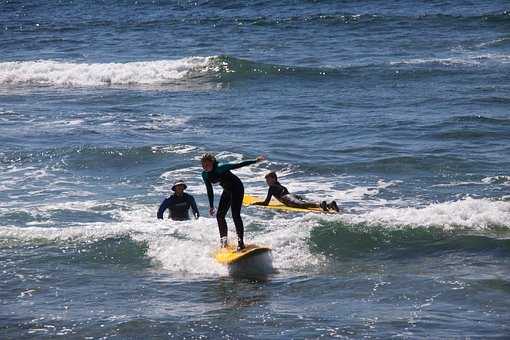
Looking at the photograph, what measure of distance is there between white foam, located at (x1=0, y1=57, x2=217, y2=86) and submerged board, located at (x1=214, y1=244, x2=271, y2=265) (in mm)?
21088

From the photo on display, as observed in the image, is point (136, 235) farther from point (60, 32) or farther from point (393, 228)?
point (60, 32)

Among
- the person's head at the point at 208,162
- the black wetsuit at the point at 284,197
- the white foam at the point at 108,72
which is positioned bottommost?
the black wetsuit at the point at 284,197

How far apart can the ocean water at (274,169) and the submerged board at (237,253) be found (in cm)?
19

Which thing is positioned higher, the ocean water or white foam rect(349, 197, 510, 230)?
the ocean water

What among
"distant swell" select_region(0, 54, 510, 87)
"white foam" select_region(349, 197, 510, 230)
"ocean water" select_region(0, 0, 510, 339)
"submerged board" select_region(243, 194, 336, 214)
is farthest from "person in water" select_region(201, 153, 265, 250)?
"distant swell" select_region(0, 54, 510, 87)

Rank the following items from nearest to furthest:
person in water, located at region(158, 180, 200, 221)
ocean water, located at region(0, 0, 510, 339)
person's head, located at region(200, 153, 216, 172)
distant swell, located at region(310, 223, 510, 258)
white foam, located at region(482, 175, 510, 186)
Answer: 1. ocean water, located at region(0, 0, 510, 339)
2. person's head, located at region(200, 153, 216, 172)
3. distant swell, located at region(310, 223, 510, 258)
4. person in water, located at region(158, 180, 200, 221)
5. white foam, located at region(482, 175, 510, 186)

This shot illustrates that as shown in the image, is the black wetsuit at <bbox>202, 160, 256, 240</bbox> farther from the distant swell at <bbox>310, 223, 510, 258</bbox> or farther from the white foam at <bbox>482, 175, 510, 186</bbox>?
the white foam at <bbox>482, 175, 510, 186</bbox>

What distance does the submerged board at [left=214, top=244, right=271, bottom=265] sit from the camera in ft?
45.8

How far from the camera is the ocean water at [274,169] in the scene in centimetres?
1253

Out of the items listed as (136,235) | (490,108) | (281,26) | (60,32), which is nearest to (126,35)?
(60,32)

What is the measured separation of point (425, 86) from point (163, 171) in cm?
1155

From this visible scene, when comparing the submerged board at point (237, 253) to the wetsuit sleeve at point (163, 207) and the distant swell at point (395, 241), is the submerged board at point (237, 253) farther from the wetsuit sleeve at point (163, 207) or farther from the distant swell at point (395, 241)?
the wetsuit sleeve at point (163, 207)

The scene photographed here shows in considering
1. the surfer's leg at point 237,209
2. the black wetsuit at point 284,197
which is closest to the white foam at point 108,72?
the black wetsuit at point 284,197

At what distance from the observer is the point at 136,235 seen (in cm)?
1638
